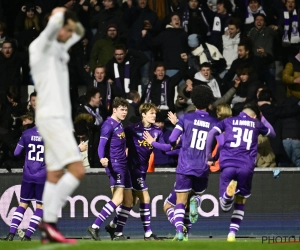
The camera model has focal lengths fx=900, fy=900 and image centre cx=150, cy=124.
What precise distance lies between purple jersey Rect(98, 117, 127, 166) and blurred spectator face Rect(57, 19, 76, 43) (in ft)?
19.7

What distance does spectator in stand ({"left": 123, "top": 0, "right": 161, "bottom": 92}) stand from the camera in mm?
19953

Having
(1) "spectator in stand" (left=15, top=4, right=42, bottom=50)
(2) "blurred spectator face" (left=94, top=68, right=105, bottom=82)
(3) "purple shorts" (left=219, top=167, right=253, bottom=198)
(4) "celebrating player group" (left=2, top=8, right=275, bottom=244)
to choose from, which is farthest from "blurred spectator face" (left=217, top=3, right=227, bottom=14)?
(3) "purple shorts" (left=219, top=167, right=253, bottom=198)

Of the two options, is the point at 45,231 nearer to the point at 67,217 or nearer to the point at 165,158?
the point at 67,217

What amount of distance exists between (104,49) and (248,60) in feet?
10.4

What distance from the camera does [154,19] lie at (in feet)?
66.1

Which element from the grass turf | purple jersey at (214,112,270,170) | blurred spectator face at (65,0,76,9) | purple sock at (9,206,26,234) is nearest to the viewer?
the grass turf

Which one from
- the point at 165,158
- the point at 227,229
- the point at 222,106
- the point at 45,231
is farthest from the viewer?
the point at 165,158

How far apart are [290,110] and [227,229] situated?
2.73 m

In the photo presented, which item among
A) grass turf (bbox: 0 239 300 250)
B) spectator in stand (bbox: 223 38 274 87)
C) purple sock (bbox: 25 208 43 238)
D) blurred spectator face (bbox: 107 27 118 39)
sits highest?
blurred spectator face (bbox: 107 27 118 39)

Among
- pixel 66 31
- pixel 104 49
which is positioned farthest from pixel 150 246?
pixel 104 49

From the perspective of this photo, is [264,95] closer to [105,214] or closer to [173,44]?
[173,44]

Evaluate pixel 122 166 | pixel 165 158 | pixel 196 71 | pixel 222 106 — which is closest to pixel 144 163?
pixel 122 166

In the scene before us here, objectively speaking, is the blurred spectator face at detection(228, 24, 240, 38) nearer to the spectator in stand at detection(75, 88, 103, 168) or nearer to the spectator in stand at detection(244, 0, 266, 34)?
the spectator in stand at detection(244, 0, 266, 34)

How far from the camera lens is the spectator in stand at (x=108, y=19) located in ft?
66.3
